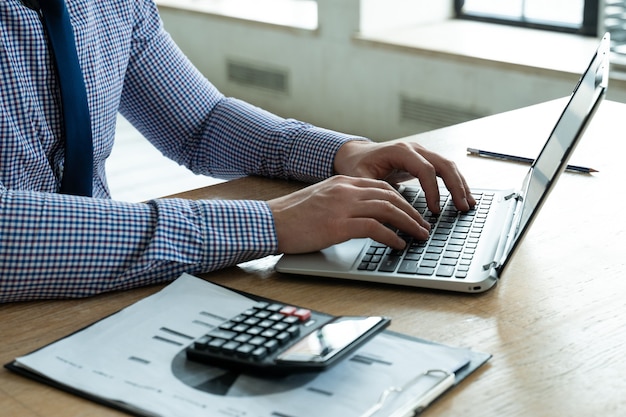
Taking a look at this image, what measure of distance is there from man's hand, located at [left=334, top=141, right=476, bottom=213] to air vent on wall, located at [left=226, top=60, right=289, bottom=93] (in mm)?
3401

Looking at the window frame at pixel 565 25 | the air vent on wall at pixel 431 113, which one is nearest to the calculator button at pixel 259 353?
the air vent on wall at pixel 431 113

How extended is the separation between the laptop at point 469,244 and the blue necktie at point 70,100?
41 cm

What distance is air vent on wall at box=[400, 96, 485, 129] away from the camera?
3996 millimetres

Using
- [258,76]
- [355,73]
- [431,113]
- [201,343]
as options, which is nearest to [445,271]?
[201,343]

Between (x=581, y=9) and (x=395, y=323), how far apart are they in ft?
10.8

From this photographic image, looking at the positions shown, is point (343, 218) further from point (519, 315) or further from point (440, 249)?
point (519, 315)

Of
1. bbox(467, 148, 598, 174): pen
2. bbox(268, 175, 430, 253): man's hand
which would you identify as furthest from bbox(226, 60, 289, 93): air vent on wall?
bbox(268, 175, 430, 253): man's hand

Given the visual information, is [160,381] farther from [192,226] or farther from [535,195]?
[535,195]

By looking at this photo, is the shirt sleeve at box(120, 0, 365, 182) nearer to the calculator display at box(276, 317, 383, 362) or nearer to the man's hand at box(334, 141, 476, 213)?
the man's hand at box(334, 141, 476, 213)

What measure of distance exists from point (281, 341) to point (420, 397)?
0.47 ft

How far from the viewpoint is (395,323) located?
1007 millimetres

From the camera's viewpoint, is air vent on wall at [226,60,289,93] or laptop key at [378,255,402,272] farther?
air vent on wall at [226,60,289,93]

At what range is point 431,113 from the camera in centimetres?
411

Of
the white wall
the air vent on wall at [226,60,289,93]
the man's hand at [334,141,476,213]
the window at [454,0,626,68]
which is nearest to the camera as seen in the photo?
the man's hand at [334,141,476,213]
